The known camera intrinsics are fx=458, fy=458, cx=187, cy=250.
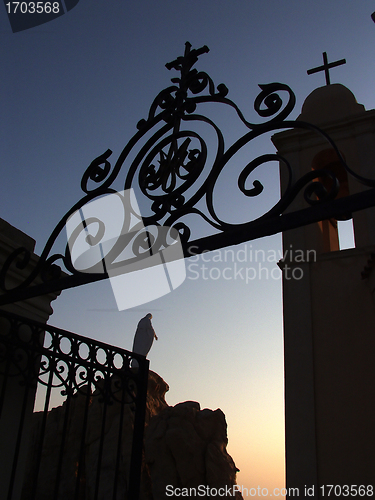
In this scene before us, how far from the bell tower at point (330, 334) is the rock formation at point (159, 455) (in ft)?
21.1

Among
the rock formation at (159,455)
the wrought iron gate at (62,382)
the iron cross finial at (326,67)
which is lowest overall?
the wrought iron gate at (62,382)

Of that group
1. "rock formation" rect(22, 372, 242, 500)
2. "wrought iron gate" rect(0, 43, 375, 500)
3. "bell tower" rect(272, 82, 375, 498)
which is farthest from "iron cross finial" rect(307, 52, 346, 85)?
"rock formation" rect(22, 372, 242, 500)

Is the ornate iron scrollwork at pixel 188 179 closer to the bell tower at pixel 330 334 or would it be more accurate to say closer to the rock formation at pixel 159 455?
the bell tower at pixel 330 334

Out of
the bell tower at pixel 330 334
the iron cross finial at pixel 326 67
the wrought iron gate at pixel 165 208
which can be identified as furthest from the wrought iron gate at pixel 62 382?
the iron cross finial at pixel 326 67

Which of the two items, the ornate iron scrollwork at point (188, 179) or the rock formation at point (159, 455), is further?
the rock formation at point (159, 455)

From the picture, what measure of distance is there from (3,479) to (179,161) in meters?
2.19

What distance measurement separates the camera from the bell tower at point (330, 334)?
644 cm

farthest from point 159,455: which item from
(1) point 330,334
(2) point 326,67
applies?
(2) point 326,67

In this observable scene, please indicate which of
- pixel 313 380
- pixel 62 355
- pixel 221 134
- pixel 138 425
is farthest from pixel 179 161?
pixel 313 380

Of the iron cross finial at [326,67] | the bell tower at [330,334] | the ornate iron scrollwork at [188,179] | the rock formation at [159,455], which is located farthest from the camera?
the rock formation at [159,455]

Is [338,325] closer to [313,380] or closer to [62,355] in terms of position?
[313,380]

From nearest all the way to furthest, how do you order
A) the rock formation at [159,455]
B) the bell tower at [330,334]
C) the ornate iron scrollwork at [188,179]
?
the ornate iron scrollwork at [188,179]
the bell tower at [330,334]
the rock formation at [159,455]

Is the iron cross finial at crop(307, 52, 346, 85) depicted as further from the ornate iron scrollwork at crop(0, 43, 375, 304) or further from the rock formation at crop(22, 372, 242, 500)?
the rock formation at crop(22, 372, 242, 500)

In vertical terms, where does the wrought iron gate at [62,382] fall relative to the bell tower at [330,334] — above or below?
below
